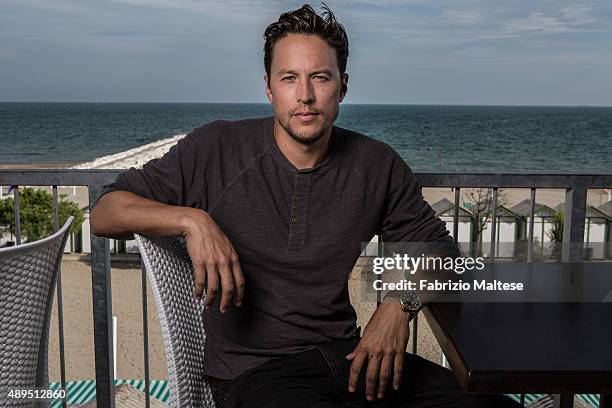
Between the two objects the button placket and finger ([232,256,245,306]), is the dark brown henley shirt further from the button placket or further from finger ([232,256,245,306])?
finger ([232,256,245,306])

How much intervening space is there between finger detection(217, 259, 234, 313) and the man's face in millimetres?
468

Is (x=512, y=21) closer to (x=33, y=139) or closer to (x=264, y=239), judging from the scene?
(x=33, y=139)

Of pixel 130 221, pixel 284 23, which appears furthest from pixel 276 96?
pixel 130 221

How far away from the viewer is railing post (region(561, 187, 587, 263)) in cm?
230

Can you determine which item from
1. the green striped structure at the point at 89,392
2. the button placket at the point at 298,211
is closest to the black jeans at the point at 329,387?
the button placket at the point at 298,211

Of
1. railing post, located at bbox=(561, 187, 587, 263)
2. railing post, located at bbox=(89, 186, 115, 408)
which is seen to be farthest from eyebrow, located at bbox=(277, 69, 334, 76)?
railing post, located at bbox=(561, 187, 587, 263)

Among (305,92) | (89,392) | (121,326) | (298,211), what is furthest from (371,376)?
(121,326)

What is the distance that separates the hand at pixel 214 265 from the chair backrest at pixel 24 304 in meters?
0.29

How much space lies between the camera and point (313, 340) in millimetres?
1631

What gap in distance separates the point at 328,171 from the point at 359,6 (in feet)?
207

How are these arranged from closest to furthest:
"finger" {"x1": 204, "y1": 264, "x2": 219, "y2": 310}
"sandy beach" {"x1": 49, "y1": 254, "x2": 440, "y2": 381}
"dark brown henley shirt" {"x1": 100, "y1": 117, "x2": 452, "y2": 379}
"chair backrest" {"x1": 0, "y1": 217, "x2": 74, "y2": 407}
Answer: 1. "chair backrest" {"x1": 0, "y1": 217, "x2": 74, "y2": 407}
2. "finger" {"x1": 204, "y1": 264, "x2": 219, "y2": 310}
3. "dark brown henley shirt" {"x1": 100, "y1": 117, "x2": 452, "y2": 379}
4. "sandy beach" {"x1": 49, "y1": 254, "x2": 440, "y2": 381}

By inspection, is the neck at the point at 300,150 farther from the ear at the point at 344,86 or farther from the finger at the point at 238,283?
the finger at the point at 238,283

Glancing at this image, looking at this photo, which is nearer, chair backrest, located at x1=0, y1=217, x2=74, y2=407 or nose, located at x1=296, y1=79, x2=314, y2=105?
chair backrest, located at x1=0, y1=217, x2=74, y2=407

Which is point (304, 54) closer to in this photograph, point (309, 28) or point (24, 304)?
point (309, 28)
